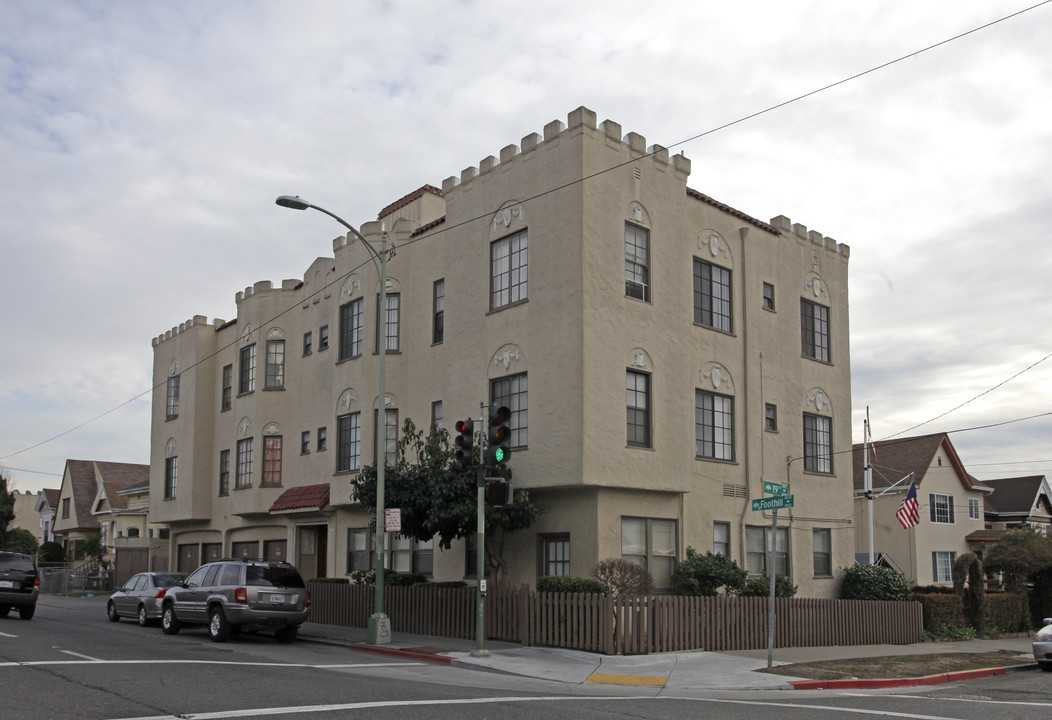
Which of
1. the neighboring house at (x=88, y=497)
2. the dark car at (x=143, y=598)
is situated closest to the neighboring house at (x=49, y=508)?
the neighboring house at (x=88, y=497)

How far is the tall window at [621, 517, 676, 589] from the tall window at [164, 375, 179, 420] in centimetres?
2358

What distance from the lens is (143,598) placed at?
78.3ft

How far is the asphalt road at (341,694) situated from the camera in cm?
1069

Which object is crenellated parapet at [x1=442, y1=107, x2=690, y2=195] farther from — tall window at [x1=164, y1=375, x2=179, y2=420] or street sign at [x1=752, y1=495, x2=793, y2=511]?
tall window at [x1=164, y1=375, x2=179, y2=420]

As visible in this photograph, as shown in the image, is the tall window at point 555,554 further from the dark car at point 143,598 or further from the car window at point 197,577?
the dark car at point 143,598

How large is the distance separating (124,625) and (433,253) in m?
12.3

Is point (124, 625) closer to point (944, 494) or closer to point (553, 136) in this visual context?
point (553, 136)

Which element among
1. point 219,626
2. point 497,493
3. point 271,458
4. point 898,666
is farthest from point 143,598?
point 898,666

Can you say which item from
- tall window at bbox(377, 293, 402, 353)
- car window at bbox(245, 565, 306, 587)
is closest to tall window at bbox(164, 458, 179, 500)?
tall window at bbox(377, 293, 402, 353)

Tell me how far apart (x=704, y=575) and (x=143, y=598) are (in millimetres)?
13769

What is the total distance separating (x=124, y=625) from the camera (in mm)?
24297

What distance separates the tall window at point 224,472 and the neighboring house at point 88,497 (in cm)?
2253

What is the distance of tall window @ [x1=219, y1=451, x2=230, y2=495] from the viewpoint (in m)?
34.6

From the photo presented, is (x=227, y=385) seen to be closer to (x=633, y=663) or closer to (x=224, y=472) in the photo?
(x=224, y=472)
